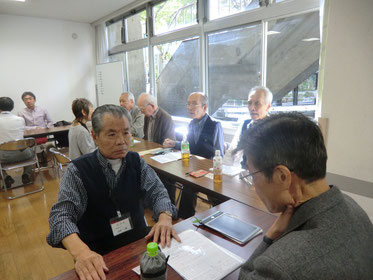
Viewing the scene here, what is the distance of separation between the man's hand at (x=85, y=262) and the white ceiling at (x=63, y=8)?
17.5 feet

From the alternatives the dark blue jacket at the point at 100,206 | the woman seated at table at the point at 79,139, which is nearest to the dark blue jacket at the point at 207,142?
the woman seated at table at the point at 79,139

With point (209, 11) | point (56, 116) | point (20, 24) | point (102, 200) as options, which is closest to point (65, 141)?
point (56, 116)

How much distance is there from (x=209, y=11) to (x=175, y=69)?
4.53 ft

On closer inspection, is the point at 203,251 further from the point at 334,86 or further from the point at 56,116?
the point at 56,116

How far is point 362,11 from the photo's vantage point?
1.99 metres

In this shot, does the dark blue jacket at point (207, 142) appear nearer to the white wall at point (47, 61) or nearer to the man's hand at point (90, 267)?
the man's hand at point (90, 267)

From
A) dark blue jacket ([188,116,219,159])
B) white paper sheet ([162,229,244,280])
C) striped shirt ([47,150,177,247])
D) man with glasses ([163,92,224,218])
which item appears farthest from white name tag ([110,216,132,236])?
dark blue jacket ([188,116,219,159])

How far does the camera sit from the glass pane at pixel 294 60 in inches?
124

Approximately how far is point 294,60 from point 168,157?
2.23 meters

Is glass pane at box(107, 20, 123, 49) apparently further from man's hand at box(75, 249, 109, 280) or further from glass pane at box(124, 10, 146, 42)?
man's hand at box(75, 249, 109, 280)

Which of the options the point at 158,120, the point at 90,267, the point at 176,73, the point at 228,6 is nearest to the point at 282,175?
the point at 90,267

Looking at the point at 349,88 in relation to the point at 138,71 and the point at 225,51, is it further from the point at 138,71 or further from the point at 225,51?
the point at 138,71

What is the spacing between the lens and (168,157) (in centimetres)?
264

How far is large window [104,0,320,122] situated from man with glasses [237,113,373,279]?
2909 millimetres
